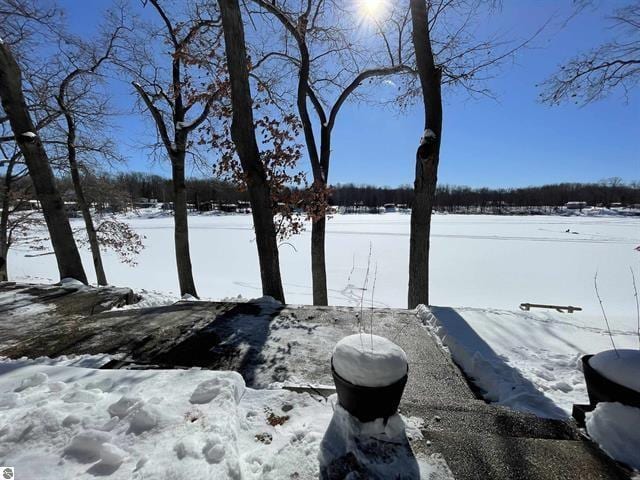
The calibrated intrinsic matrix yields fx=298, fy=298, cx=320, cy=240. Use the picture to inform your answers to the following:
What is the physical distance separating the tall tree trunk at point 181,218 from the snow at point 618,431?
731 cm

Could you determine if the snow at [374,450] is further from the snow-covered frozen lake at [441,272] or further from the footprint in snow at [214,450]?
the snow-covered frozen lake at [441,272]

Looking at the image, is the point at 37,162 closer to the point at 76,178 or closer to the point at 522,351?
the point at 76,178

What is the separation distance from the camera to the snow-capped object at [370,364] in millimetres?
1590

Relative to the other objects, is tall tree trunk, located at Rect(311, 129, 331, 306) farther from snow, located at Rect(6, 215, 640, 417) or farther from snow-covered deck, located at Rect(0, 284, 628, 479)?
snow-covered deck, located at Rect(0, 284, 628, 479)

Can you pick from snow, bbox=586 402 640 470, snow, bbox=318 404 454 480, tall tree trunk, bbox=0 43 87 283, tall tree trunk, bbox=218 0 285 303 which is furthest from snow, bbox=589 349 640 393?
tall tree trunk, bbox=0 43 87 283

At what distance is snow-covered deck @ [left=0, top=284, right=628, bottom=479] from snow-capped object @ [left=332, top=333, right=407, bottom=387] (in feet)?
1.19

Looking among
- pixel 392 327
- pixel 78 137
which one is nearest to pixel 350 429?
pixel 392 327

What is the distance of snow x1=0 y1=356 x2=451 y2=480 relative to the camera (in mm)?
1385

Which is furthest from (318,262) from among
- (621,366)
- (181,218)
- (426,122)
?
(621,366)

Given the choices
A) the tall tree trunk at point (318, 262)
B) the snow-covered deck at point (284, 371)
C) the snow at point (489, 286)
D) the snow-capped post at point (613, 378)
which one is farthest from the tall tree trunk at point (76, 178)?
the snow-capped post at point (613, 378)

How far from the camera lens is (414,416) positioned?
1946 mm

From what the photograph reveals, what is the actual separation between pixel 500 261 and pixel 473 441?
63.4ft

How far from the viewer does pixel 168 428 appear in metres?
1.61

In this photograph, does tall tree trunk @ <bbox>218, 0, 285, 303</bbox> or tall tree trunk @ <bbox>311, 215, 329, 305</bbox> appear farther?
tall tree trunk @ <bbox>311, 215, 329, 305</bbox>
